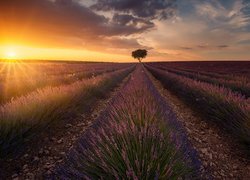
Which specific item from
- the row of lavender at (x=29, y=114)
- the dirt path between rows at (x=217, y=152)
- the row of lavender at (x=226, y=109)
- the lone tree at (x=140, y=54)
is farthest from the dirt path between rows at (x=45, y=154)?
the lone tree at (x=140, y=54)

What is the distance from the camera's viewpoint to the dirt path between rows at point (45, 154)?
3.27m

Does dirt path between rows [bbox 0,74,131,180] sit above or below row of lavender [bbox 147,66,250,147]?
below

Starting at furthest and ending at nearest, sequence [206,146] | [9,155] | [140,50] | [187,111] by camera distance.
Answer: [140,50] < [187,111] < [206,146] < [9,155]

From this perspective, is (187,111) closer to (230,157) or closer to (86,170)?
(230,157)

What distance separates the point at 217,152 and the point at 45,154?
2.91 m

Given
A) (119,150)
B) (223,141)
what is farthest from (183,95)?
(119,150)

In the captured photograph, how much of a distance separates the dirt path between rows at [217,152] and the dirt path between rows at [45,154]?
Answer: 7.23 ft

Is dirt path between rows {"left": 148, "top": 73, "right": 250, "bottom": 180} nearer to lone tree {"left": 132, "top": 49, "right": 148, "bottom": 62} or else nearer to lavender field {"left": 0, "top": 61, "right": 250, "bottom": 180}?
lavender field {"left": 0, "top": 61, "right": 250, "bottom": 180}

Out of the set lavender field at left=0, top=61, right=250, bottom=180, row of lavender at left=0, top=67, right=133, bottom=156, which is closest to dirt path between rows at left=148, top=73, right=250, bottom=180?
lavender field at left=0, top=61, right=250, bottom=180

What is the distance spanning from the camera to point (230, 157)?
3.90 meters

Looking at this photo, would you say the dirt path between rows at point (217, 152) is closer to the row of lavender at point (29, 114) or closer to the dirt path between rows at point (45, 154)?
the dirt path between rows at point (45, 154)

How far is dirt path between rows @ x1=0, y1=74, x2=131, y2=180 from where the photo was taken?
3.27 m

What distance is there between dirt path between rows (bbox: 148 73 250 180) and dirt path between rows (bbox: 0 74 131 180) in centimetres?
220

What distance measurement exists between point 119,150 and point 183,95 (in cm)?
766
